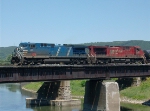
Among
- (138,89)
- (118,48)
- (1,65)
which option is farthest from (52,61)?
(138,89)

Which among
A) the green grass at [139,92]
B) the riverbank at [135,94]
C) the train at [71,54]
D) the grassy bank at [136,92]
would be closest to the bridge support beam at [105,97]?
the train at [71,54]

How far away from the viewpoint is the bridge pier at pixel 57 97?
68812 mm

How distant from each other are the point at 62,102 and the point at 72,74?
19905 millimetres

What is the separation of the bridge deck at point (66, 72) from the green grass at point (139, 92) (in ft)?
54.6

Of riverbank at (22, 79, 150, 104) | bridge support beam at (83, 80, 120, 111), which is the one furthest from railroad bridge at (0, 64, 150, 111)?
riverbank at (22, 79, 150, 104)

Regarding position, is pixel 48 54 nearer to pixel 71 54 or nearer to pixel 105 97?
pixel 71 54

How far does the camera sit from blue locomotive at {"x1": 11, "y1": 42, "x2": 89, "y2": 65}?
5132cm

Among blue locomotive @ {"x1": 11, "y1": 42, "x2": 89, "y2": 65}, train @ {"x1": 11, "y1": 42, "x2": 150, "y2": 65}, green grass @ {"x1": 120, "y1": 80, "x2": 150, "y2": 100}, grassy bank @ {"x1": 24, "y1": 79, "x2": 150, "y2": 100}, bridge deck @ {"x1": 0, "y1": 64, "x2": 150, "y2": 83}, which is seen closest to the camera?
bridge deck @ {"x1": 0, "y1": 64, "x2": 150, "y2": 83}

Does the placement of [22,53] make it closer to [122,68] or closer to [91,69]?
[91,69]

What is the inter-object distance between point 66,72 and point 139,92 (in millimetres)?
31904

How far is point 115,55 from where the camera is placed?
202 feet

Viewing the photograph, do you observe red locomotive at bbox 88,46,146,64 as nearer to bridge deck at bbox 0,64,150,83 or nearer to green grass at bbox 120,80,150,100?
bridge deck at bbox 0,64,150,83

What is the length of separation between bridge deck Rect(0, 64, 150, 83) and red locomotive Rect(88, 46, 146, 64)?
5351 millimetres

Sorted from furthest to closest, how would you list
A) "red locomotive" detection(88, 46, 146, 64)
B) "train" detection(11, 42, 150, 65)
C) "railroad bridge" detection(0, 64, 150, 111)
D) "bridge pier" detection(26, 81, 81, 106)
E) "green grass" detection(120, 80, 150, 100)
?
"green grass" detection(120, 80, 150, 100) < "bridge pier" detection(26, 81, 81, 106) < "red locomotive" detection(88, 46, 146, 64) < "train" detection(11, 42, 150, 65) < "railroad bridge" detection(0, 64, 150, 111)
